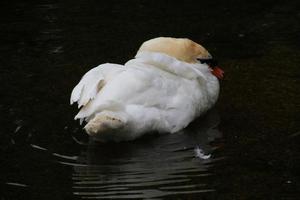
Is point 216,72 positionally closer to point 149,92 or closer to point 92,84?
point 149,92

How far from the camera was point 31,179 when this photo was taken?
5.55 metres

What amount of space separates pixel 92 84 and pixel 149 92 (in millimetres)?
459

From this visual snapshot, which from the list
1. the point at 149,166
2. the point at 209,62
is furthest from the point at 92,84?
the point at 209,62

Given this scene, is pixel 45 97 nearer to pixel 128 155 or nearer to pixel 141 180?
pixel 128 155

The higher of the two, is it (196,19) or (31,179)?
(31,179)

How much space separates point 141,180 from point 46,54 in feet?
11.6

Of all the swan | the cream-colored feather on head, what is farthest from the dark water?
the cream-colored feather on head

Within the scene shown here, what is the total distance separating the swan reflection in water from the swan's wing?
1.23ft

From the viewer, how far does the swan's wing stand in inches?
244

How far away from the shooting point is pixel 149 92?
20.5ft

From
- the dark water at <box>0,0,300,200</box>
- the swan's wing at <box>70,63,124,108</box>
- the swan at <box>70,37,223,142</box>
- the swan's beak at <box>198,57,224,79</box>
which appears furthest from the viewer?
the swan's beak at <box>198,57,224,79</box>

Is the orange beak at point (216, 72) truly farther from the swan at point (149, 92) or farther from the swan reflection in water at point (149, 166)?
the swan reflection in water at point (149, 166)

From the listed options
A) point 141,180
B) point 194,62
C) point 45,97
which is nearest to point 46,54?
point 45,97

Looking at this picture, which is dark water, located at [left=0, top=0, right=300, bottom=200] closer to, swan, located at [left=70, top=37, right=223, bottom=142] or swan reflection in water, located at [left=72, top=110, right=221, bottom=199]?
Answer: swan reflection in water, located at [left=72, top=110, right=221, bottom=199]
